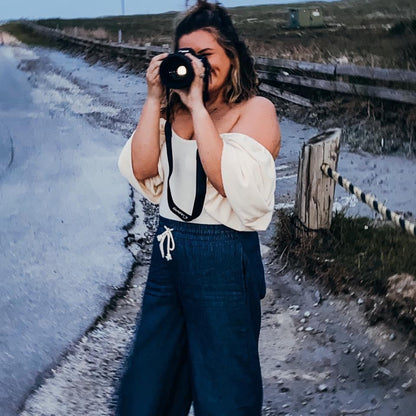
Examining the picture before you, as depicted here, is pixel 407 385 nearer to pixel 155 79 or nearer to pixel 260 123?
pixel 260 123

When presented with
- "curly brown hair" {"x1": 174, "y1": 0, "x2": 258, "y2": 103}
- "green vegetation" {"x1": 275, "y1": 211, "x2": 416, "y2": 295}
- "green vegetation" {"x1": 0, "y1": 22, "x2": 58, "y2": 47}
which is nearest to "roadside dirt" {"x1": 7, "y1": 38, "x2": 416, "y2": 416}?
"green vegetation" {"x1": 275, "y1": 211, "x2": 416, "y2": 295}

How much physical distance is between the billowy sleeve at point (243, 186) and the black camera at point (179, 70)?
0.61 feet

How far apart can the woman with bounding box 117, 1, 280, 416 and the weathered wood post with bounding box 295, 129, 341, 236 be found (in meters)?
2.03

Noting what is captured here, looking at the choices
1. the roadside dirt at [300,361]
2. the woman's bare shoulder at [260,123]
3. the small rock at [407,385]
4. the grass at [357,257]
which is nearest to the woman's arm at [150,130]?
the woman's bare shoulder at [260,123]

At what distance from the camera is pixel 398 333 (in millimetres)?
3432

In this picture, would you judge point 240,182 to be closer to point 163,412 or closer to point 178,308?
point 178,308

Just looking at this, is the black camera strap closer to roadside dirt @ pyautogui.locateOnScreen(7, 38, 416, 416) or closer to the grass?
roadside dirt @ pyautogui.locateOnScreen(7, 38, 416, 416)

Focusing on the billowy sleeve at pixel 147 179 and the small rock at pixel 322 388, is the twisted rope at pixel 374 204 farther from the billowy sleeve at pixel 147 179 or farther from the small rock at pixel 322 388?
the billowy sleeve at pixel 147 179

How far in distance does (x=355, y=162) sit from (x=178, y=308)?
18.5 ft

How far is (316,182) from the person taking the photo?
4059mm

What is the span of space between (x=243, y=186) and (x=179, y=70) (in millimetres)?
368

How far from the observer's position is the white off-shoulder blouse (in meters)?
1.81

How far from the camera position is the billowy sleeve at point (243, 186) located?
5.92ft

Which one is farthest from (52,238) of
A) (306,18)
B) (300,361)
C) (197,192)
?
(306,18)
